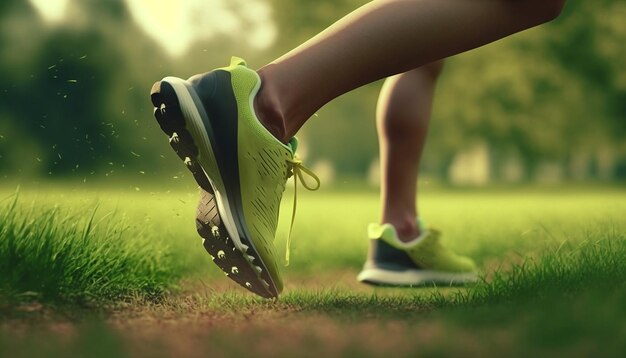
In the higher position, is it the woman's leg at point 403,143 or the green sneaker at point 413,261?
the woman's leg at point 403,143

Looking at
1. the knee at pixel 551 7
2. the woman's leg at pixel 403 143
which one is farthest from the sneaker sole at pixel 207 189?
the woman's leg at pixel 403 143

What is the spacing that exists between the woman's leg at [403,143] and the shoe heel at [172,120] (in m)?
1.21

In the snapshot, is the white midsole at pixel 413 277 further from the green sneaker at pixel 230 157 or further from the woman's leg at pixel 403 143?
the green sneaker at pixel 230 157

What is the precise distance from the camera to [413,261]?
2938 mm

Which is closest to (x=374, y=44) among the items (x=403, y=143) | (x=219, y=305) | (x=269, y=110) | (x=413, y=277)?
(x=269, y=110)

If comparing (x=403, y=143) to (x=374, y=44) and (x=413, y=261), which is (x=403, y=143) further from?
(x=374, y=44)

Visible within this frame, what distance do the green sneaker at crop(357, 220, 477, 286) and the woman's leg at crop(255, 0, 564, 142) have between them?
42.1 inches

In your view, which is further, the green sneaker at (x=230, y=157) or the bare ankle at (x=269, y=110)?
the bare ankle at (x=269, y=110)

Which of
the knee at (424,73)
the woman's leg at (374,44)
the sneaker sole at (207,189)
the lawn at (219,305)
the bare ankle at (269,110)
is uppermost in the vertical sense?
the knee at (424,73)

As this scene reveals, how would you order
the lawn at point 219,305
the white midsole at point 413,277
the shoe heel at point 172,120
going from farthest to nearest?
the white midsole at point 413,277 → the shoe heel at point 172,120 → the lawn at point 219,305

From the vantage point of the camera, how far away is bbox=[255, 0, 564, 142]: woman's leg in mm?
1925

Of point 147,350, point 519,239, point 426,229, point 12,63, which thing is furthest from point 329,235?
point 12,63

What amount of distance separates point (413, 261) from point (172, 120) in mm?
1413

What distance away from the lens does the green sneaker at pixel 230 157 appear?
1812 millimetres
